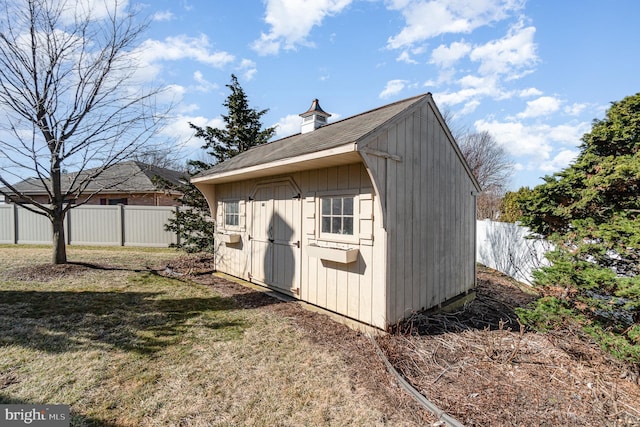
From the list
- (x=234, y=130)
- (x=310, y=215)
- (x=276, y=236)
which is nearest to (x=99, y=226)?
(x=234, y=130)

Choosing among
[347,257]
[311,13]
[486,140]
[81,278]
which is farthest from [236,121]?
[486,140]

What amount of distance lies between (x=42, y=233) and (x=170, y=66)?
9691mm

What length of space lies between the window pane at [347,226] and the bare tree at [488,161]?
19.2 meters

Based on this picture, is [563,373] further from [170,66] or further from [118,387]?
[170,66]

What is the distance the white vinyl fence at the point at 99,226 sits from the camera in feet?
37.0

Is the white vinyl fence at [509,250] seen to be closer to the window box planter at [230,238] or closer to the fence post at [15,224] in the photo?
the window box planter at [230,238]

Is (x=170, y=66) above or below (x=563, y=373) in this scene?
above

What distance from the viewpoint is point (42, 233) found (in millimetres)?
11656

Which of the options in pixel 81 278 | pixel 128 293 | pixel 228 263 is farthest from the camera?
pixel 228 263

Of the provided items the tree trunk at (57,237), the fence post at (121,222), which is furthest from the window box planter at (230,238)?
the fence post at (121,222)

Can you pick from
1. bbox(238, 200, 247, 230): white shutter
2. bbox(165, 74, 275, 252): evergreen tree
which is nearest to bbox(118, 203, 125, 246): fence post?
bbox(165, 74, 275, 252): evergreen tree

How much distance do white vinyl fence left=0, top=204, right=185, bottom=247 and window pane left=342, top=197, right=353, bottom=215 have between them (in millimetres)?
9223

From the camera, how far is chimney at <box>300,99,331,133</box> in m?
6.36

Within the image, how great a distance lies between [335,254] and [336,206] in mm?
740
